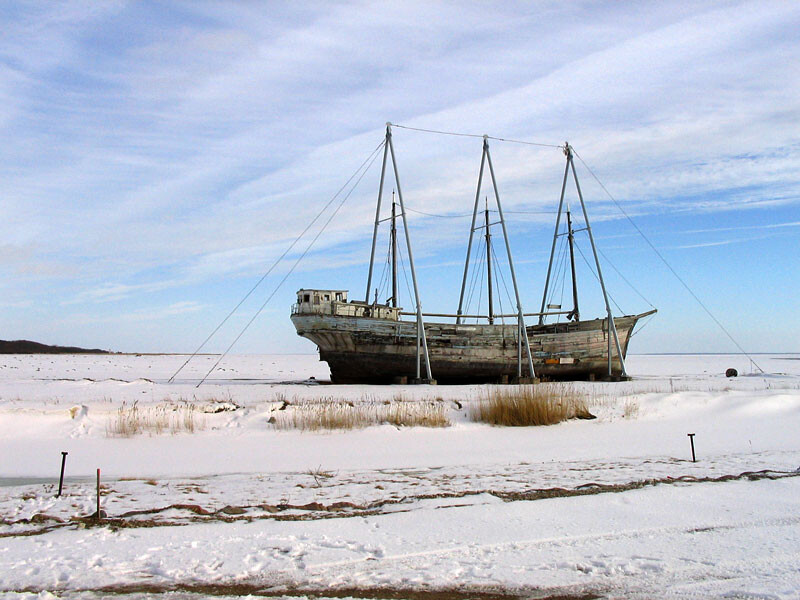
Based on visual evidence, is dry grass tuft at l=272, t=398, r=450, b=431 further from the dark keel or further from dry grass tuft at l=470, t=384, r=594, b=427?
the dark keel

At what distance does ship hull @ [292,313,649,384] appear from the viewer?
92.6 feet

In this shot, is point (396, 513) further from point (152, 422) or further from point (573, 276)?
point (573, 276)

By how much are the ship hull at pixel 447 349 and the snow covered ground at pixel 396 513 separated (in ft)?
51.8

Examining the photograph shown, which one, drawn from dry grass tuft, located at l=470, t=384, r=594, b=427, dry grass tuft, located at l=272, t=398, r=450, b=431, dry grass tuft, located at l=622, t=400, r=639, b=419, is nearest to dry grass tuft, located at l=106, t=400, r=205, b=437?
dry grass tuft, located at l=272, t=398, r=450, b=431

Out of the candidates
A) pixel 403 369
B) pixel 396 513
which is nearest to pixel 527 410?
pixel 396 513

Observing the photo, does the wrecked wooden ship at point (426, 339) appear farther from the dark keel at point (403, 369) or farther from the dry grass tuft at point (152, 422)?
the dry grass tuft at point (152, 422)

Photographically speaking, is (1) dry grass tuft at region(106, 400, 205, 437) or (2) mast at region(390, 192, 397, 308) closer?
(1) dry grass tuft at region(106, 400, 205, 437)

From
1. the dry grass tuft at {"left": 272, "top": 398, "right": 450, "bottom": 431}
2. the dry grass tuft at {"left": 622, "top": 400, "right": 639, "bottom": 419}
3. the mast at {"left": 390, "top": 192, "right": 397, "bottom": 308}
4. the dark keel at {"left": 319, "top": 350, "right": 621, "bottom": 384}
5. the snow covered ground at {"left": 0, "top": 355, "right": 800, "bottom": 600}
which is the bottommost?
the snow covered ground at {"left": 0, "top": 355, "right": 800, "bottom": 600}

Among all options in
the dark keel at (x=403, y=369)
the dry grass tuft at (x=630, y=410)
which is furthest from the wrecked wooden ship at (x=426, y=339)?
the dry grass tuft at (x=630, y=410)

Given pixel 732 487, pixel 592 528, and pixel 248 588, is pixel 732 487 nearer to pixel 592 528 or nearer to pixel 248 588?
pixel 592 528

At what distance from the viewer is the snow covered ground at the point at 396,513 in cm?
455

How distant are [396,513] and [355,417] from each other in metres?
6.98

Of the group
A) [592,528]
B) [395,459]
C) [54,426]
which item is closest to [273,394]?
[54,426]

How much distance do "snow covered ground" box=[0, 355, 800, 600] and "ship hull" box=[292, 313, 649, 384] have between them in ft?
51.8
